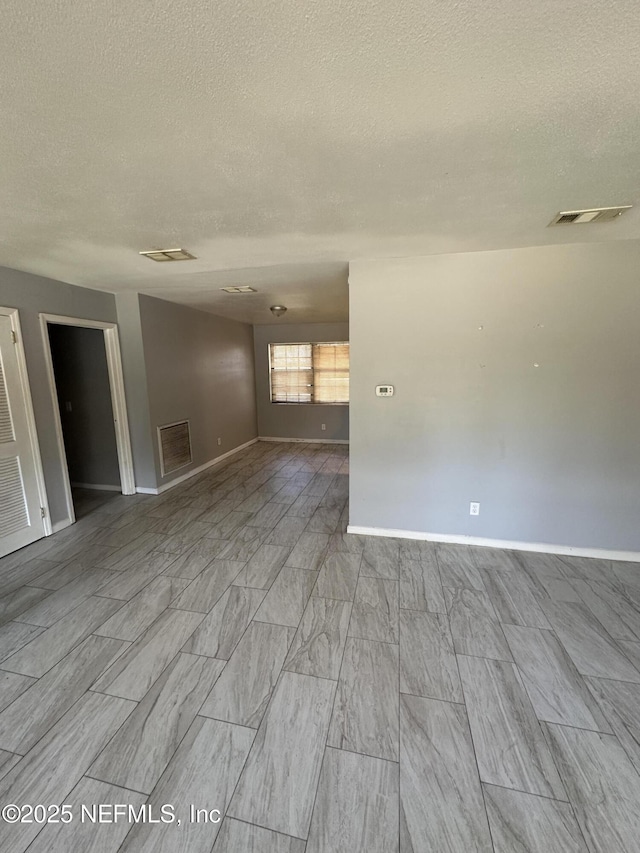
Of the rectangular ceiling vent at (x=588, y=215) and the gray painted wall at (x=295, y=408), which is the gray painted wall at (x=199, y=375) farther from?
the rectangular ceiling vent at (x=588, y=215)

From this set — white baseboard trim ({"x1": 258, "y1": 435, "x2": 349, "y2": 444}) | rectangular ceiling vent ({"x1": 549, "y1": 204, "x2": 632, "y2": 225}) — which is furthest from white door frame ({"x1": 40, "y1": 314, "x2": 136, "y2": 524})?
rectangular ceiling vent ({"x1": 549, "y1": 204, "x2": 632, "y2": 225})

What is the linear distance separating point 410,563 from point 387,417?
4.00ft

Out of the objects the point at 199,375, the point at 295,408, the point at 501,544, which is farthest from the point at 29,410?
the point at 295,408

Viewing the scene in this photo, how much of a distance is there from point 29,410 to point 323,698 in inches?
130

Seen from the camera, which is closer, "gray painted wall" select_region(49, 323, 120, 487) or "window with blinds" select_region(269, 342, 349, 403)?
"gray painted wall" select_region(49, 323, 120, 487)

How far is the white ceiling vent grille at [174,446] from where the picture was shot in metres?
4.50

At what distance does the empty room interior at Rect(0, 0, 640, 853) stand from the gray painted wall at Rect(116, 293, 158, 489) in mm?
38

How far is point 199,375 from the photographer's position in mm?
5207

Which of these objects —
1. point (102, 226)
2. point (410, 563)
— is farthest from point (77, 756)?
point (102, 226)

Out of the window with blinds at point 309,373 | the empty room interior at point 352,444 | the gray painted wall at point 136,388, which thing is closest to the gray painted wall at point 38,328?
the empty room interior at point 352,444

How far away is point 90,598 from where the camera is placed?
2393 millimetres

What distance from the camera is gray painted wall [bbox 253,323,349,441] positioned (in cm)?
691

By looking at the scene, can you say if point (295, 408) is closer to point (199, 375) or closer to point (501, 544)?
point (199, 375)

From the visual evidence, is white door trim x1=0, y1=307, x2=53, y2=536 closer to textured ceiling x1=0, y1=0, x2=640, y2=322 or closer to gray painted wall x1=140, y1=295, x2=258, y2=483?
textured ceiling x1=0, y1=0, x2=640, y2=322
